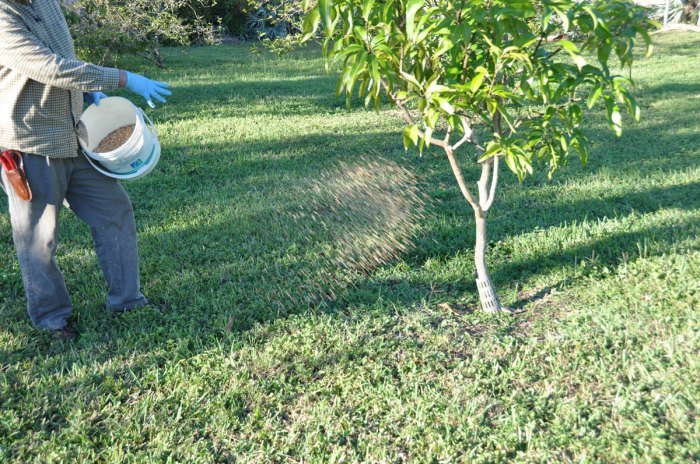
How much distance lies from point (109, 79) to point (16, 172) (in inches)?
23.8

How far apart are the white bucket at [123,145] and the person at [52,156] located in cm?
6

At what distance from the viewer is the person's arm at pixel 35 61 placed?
8.85 feet

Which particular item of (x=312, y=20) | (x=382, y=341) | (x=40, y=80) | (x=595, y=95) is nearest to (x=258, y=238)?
(x=382, y=341)

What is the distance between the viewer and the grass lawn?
2.43 meters

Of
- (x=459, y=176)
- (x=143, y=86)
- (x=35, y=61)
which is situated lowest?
(x=459, y=176)

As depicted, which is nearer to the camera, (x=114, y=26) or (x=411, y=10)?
(x=411, y=10)

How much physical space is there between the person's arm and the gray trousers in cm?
41

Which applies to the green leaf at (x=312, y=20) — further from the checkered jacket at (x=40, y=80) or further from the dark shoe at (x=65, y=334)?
the dark shoe at (x=65, y=334)

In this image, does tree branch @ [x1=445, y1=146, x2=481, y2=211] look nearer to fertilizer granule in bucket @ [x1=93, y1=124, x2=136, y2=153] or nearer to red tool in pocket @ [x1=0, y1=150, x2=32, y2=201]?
fertilizer granule in bucket @ [x1=93, y1=124, x2=136, y2=153]

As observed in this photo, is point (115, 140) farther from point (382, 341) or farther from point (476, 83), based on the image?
point (476, 83)

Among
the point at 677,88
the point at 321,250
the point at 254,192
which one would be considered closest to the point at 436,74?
the point at 321,250

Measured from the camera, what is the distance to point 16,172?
2891 millimetres

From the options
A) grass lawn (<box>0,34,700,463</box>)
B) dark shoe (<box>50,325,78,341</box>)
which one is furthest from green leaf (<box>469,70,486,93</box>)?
dark shoe (<box>50,325,78,341</box>)

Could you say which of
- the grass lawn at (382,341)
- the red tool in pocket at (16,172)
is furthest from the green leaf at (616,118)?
the red tool in pocket at (16,172)
